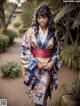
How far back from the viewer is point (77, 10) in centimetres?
1070

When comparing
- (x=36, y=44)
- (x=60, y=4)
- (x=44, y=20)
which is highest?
(x=60, y=4)

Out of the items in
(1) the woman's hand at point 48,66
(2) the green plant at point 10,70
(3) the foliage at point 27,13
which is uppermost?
(3) the foliage at point 27,13

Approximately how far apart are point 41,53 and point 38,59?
119mm

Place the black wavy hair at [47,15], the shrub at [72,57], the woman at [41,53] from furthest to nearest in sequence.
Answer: the shrub at [72,57] → the woman at [41,53] → the black wavy hair at [47,15]

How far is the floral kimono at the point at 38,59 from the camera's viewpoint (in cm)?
466

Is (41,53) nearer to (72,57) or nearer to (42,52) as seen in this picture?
(42,52)

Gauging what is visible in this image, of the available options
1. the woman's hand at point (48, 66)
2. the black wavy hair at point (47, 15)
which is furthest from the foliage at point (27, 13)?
the woman's hand at point (48, 66)

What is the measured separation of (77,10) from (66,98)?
5.67 metres

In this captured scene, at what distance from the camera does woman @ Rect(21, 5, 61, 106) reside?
4.63 meters

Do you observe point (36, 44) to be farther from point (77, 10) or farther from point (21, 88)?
point (77, 10)

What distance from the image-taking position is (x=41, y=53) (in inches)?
185

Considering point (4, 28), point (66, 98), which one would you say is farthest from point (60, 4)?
point (4, 28)

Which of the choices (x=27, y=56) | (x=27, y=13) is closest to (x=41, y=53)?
(x=27, y=56)

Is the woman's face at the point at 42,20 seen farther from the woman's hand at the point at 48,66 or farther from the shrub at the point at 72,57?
the shrub at the point at 72,57
